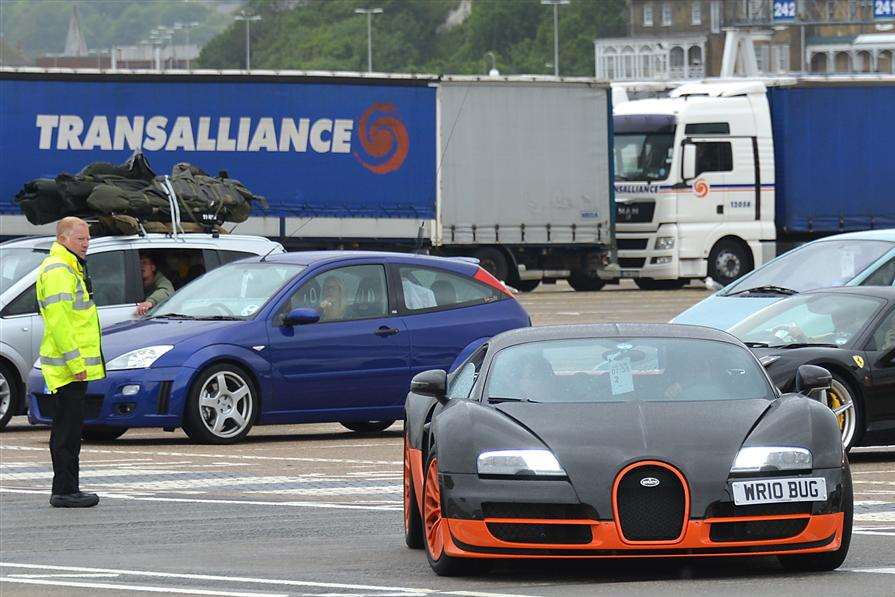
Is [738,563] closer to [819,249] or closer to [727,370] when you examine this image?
[727,370]

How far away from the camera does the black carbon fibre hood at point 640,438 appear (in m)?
8.34

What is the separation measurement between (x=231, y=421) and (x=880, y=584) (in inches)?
318

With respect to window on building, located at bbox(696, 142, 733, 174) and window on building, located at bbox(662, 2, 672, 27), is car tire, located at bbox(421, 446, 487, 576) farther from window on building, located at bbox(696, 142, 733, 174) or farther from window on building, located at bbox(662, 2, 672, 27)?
window on building, located at bbox(662, 2, 672, 27)

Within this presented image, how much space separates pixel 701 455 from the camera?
8.41 meters

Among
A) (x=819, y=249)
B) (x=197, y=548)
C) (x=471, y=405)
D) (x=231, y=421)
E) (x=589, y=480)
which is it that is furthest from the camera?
(x=819, y=249)

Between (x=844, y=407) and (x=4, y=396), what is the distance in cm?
698

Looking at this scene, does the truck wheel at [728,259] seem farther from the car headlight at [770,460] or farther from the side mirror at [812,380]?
the car headlight at [770,460]

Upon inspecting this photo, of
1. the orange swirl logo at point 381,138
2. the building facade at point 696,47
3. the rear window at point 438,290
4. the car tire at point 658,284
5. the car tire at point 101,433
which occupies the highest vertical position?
the building facade at point 696,47

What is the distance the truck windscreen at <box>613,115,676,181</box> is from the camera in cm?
3616

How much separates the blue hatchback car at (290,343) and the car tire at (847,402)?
3050 millimetres

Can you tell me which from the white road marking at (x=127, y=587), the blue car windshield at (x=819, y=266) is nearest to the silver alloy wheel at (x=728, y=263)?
the blue car windshield at (x=819, y=266)

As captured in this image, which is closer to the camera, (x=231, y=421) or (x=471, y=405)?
(x=471, y=405)

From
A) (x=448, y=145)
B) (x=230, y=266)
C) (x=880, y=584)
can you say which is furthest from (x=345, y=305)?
(x=448, y=145)

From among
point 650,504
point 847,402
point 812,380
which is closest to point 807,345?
point 847,402
